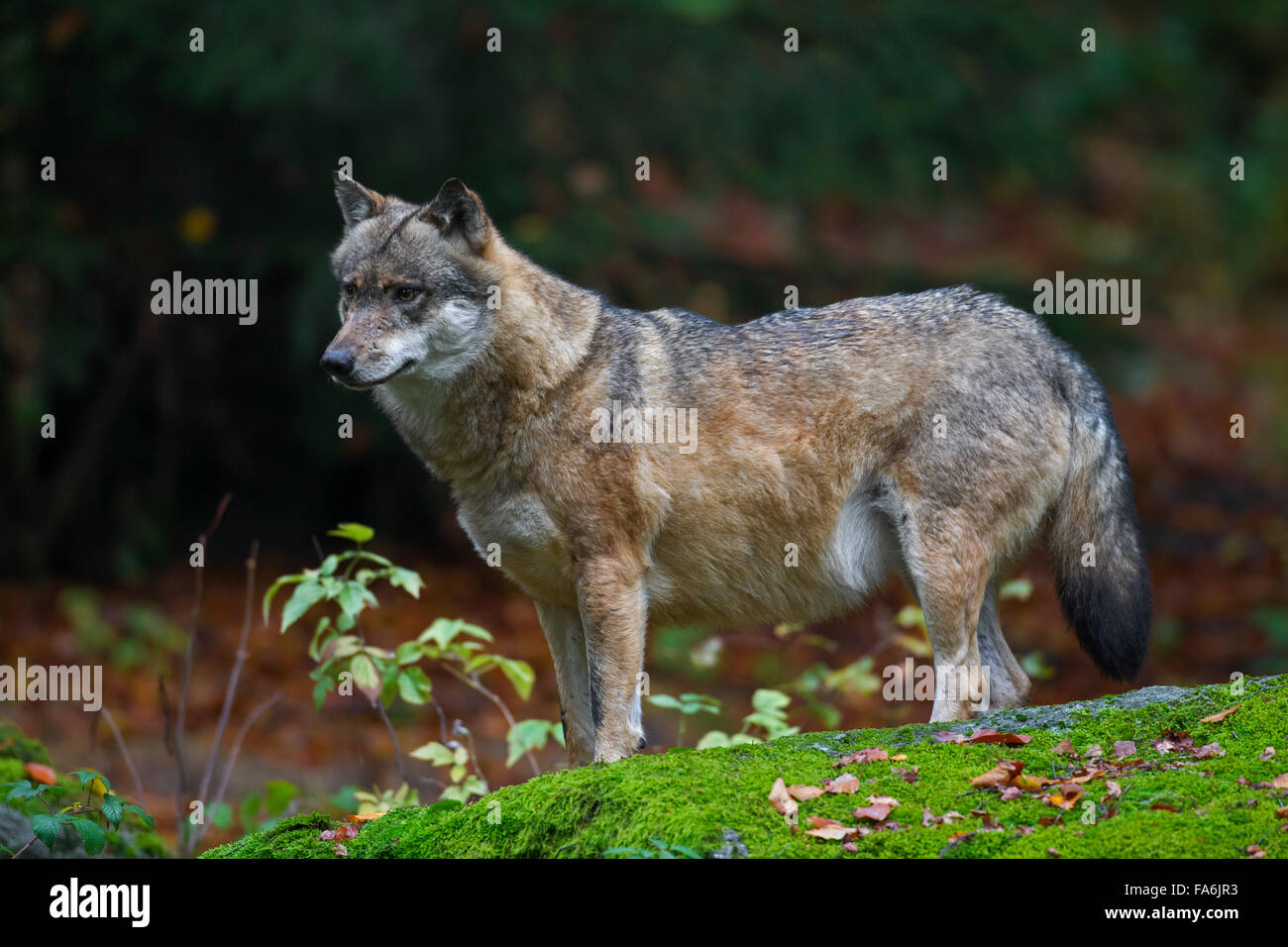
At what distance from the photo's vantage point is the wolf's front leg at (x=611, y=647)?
6062 mm

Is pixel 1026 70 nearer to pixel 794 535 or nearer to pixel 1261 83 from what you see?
pixel 794 535

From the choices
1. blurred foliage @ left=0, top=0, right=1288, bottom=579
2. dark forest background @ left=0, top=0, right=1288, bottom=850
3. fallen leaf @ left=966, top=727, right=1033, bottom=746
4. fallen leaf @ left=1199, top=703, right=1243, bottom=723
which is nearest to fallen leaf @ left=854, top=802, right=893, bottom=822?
fallen leaf @ left=966, top=727, right=1033, bottom=746

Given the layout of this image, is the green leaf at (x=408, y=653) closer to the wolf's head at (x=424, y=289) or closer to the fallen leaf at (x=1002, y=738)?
the wolf's head at (x=424, y=289)

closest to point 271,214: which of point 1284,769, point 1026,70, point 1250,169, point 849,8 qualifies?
point 849,8

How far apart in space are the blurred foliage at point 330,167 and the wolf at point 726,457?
5.69m

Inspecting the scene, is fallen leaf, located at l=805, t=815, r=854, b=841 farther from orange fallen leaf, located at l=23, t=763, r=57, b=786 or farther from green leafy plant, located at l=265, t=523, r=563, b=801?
orange fallen leaf, located at l=23, t=763, r=57, b=786

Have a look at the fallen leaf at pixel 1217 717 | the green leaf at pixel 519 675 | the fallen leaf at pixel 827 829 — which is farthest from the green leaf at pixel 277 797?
the fallen leaf at pixel 1217 717

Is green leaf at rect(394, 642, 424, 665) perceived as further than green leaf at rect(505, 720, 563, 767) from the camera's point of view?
No

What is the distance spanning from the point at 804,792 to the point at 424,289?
9.76 feet

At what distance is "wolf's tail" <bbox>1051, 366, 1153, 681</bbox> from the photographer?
6.33m

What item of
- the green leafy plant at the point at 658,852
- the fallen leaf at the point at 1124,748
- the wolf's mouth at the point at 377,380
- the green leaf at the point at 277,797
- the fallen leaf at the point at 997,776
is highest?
the wolf's mouth at the point at 377,380

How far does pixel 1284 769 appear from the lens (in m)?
4.80

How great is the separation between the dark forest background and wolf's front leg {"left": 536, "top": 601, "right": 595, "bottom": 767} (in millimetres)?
4175

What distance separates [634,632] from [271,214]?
27.6ft
